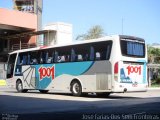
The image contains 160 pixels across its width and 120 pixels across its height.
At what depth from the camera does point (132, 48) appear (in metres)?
19.9

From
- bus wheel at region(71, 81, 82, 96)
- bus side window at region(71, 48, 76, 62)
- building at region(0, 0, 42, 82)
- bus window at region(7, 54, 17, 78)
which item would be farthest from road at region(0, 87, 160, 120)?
building at region(0, 0, 42, 82)

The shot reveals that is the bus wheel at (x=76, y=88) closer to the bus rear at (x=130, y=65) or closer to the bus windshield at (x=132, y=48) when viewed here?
the bus rear at (x=130, y=65)

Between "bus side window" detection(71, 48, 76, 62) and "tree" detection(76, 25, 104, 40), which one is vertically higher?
"tree" detection(76, 25, 104, 40)

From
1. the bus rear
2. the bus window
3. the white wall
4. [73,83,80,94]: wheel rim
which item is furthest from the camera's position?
the white wall

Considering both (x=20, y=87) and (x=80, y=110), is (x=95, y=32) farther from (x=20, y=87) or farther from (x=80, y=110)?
(x=80, y=110)

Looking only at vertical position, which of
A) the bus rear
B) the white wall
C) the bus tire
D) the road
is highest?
the white wall

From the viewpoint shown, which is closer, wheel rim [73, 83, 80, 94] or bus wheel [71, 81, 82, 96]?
bus wheel [71, 81, 82, 96]

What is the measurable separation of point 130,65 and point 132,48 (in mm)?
906

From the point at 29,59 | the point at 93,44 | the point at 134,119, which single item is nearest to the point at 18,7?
the point at 29,59

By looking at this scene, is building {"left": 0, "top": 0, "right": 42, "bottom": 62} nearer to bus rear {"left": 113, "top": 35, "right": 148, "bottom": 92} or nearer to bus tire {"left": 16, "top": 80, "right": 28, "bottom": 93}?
bus tire {"left": 16, "top": 80, "right": 28, "bottom": 93}

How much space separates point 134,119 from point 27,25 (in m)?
41.7

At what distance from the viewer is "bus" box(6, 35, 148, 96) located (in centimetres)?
1920

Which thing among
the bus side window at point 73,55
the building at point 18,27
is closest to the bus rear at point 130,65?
the bus side window at point 73,55

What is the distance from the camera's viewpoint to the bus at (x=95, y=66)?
63.0ft
